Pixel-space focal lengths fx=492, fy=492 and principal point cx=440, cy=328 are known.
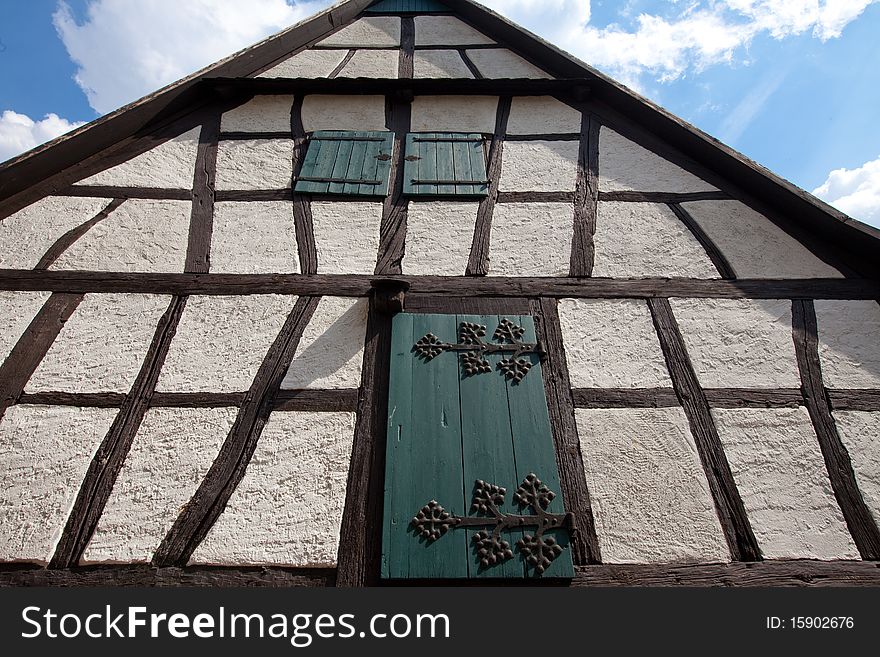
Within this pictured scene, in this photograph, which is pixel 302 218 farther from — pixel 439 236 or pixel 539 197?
pixel 539 197

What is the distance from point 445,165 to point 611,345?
80.5 inches

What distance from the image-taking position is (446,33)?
5.62 metres

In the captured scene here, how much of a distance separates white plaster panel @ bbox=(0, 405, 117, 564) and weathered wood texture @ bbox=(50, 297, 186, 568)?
1.6 inches

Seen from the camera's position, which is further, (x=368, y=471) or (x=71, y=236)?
→ (x=71, y=236)

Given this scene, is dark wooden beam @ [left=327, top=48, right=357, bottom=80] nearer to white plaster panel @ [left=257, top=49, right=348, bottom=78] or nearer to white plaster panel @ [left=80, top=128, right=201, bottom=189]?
white plaster panel @ [left=257, top=49, right=348, bottom=78]

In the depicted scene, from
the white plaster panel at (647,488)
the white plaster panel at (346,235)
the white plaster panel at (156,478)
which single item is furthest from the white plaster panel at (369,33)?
the white plaster panel at (647,488)

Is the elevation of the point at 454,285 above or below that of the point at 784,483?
above

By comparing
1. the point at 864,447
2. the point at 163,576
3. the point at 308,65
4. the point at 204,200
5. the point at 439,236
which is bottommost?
the point at 163,576

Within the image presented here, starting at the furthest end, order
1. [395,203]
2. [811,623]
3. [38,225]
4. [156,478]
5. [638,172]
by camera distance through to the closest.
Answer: [638,172] → [395,203] → [38,225] → [156,478] → [811,623]

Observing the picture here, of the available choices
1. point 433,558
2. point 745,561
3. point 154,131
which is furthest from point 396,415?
point 154,131

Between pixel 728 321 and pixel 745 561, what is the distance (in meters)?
1.49

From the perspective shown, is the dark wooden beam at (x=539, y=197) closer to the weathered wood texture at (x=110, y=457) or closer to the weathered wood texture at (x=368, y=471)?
the weathered wood texture at (x=368, y=471)

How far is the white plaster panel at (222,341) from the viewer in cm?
292

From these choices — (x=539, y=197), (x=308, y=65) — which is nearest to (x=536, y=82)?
(x=539, y=197)
